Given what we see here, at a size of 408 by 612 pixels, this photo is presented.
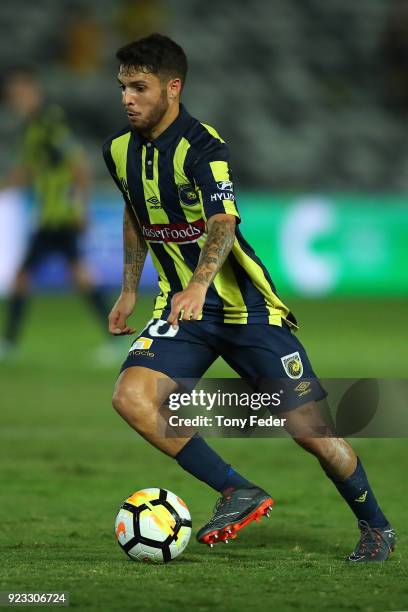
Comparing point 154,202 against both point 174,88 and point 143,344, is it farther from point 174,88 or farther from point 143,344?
point 143,344

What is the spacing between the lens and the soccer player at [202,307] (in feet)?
15.6

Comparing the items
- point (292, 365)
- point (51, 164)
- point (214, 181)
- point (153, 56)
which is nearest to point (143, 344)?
point (292, 365)

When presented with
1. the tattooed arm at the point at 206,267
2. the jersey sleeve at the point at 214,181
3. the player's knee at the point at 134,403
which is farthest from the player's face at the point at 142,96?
the player's knee at the point at 134,403

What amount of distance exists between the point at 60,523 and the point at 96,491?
2.70 feet

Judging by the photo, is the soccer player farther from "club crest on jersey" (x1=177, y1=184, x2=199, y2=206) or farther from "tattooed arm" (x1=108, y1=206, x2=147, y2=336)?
"tattooed arm" (x1=108, y1=206, x2=147, y2=336)

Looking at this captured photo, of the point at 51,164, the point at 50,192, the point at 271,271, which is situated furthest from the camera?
the point at 271,271

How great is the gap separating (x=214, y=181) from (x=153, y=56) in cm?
54

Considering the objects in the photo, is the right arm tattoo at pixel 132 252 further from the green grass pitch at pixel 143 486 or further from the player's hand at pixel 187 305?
the green grass pitch at pixel 143 486

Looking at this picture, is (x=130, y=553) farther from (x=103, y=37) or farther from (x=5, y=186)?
(x=103, y=37)

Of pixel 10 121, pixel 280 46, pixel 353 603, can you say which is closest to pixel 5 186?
pixel 353 603

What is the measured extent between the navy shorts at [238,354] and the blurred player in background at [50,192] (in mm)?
6559

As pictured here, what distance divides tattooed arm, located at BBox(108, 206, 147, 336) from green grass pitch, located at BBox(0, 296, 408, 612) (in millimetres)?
912

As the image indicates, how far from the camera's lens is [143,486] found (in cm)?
656

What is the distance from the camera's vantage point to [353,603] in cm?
402
